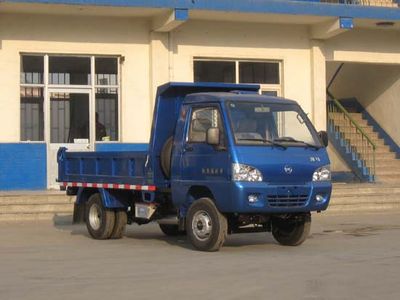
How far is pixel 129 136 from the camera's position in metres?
18.9

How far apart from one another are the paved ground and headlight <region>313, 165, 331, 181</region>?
110 centimetres

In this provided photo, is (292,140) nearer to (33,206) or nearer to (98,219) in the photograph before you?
(98,219)

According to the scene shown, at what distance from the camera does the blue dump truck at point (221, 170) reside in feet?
34.2

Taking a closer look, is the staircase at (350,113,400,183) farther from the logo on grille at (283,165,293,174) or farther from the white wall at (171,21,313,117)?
the logo on grille at (283,165,293,174)

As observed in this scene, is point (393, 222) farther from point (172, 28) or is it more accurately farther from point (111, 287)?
point (111, 287)

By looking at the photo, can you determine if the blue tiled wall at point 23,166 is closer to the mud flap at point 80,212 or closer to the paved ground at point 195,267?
the paved ground at point 195,267

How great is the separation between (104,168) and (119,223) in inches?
39.3

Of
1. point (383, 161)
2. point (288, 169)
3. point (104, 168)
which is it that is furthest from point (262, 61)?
point (288, 169)

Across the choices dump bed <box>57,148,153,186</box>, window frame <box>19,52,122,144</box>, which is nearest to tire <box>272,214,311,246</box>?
dump bed <box>57,148,153,186</box>

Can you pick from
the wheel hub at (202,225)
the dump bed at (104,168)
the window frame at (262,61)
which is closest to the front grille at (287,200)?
the wheel hub at (202,225)

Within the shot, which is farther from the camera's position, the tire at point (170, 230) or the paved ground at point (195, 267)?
the tire at point (170, 230)

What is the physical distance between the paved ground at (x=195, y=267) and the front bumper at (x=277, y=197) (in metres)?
0.68

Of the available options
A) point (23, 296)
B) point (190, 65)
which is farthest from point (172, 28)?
point (23, 296)

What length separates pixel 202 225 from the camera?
35.3 feet
